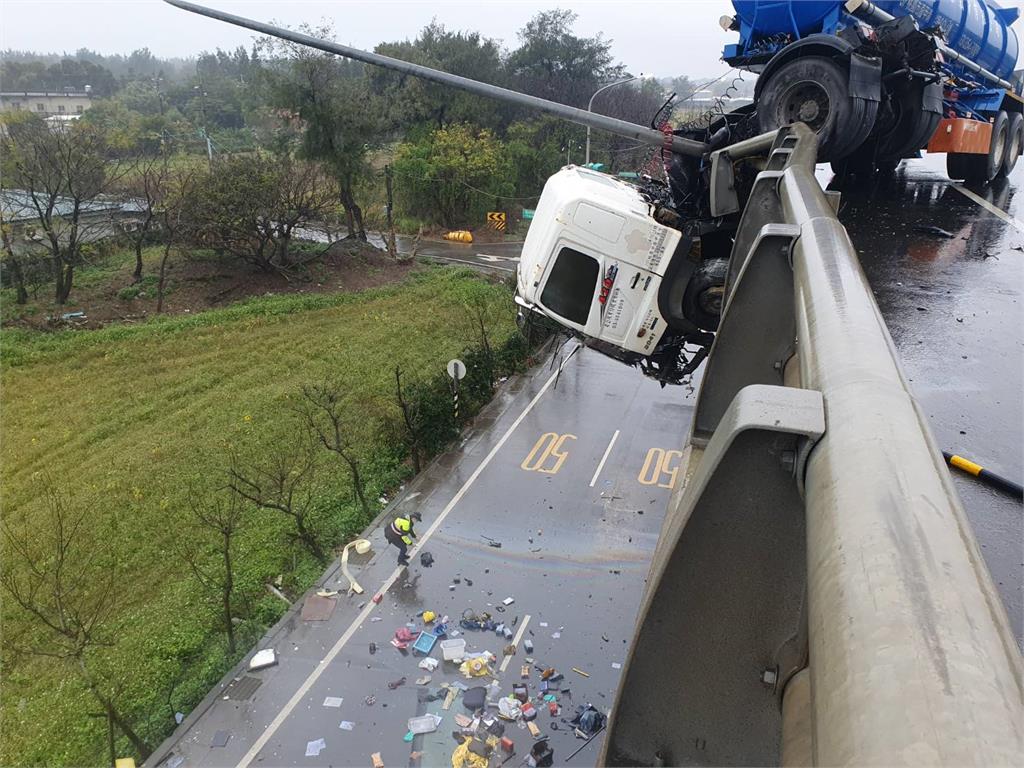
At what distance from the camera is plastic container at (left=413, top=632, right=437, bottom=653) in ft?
25.0

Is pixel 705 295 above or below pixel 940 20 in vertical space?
below

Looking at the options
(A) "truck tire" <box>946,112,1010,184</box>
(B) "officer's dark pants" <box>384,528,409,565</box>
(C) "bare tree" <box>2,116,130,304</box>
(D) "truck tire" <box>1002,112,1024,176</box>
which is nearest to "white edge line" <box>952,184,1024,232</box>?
(A) "truck tire" <box>946,112,1010,184</box>

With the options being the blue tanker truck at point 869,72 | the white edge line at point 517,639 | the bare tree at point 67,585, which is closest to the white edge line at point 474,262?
the blue tanker truck at point 869,72

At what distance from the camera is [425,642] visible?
7.70 m

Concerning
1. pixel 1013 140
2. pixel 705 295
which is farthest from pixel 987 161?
pixel 705 295

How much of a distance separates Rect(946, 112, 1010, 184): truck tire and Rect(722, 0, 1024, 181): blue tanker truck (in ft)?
1.74

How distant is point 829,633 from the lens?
3.01 feet

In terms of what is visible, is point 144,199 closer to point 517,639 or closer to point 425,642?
point 425,642

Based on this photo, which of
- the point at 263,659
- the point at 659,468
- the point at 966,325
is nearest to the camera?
the point at 966,325

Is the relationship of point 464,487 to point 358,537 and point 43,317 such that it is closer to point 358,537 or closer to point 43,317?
point 358,537

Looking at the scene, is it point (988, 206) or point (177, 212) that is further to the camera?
point (177, 212)

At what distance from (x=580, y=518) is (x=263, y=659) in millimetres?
4699

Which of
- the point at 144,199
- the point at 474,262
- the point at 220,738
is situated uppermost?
the point at 144,199

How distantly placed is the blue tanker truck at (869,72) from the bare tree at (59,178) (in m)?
19.3
